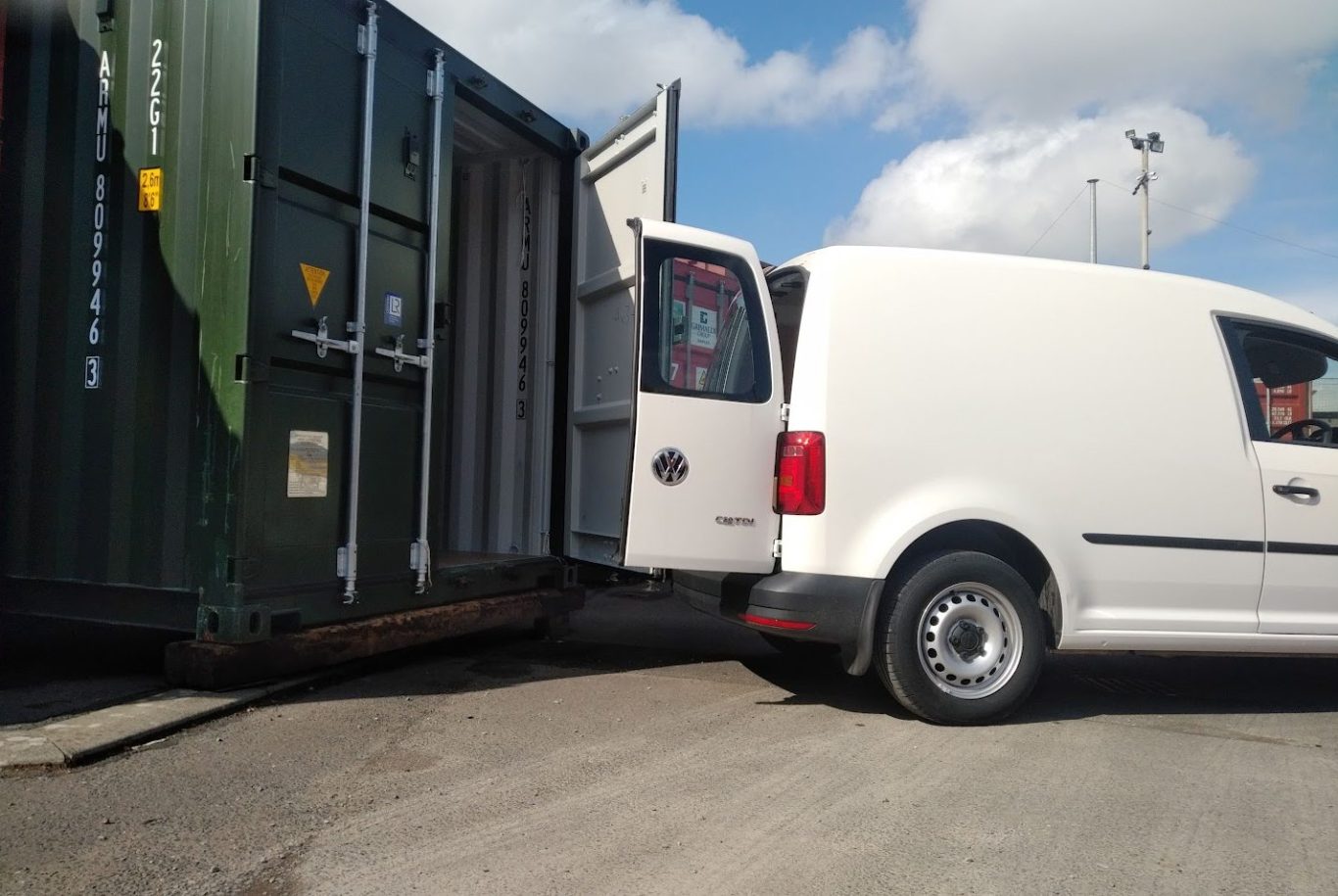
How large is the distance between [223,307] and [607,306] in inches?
93.2

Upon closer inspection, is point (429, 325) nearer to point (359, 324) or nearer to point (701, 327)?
point (359, 324)

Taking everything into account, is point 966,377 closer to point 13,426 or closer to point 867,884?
point 867,884

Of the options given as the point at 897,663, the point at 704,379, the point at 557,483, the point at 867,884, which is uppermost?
the point at 704,379

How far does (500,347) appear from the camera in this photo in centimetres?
699

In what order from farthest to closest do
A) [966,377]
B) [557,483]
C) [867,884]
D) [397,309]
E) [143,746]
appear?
1. [557,483]
2. [397,309]
3. [966,377]
4. [143,746]
5. [867,884]

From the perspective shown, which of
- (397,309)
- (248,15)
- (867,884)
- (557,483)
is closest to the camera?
(867,884)

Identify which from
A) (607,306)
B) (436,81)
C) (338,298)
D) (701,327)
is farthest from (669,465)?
(436,81)

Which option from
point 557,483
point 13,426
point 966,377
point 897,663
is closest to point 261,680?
point 13,426

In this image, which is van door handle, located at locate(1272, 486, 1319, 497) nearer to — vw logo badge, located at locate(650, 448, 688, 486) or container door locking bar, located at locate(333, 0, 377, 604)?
vw logo badge, located at locate(650, 448, 688, 486)

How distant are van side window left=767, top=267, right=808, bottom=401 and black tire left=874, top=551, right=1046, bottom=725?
3.71 feet

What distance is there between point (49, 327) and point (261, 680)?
77.2 inches

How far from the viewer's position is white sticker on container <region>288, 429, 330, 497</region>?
4.65 metres

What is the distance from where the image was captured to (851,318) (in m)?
4.71

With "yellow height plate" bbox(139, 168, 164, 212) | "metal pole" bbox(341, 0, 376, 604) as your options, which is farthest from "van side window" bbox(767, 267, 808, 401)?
"yellow height plate" bbox(139, 168, 164, 212)
